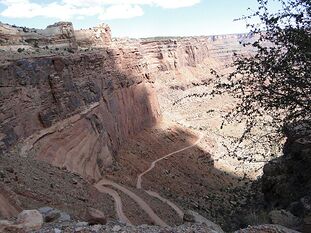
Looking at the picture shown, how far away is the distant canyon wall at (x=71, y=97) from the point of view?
921 inches

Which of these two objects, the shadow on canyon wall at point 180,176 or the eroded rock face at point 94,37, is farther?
the eroded rock face at point 94,37

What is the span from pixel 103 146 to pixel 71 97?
15.5 feet

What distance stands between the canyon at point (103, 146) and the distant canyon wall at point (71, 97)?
3.3 inches

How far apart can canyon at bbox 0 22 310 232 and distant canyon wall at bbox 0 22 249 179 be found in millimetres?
84

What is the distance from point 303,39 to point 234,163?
3419 cm

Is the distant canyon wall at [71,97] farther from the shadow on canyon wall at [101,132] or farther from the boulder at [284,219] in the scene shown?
the boulder at [284,219]

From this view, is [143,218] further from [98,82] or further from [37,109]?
[98,82]

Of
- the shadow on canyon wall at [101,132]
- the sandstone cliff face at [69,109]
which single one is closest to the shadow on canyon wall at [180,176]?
the shadow on canyon wall at [101,132]

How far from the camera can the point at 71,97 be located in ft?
97.0

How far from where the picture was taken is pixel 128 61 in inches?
1788

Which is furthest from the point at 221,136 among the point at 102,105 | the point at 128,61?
the point at 102,105

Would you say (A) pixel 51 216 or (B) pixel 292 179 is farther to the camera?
(B) pixel 292 179

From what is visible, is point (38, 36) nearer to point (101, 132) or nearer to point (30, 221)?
point (101, 132)

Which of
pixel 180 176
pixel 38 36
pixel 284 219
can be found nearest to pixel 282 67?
pixel 284 219
